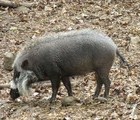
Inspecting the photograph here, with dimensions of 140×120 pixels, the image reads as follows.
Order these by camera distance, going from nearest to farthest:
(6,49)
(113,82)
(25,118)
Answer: (25,118) < (113,82) < (6,49)

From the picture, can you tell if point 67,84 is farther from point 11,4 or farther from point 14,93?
point 11,4

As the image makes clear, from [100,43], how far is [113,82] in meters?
1.58

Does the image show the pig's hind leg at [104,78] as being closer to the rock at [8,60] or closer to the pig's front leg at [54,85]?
the pig's front leg at [54,85]

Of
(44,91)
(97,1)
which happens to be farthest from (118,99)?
(97,1)

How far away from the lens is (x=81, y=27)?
503 inches

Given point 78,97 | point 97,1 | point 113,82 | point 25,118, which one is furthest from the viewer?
point 97,1

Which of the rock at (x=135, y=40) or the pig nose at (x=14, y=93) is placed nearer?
the pig nose at (x=14, y=93)

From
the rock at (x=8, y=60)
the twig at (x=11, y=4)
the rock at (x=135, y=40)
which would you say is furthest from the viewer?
the twig at (x=11, y=4)

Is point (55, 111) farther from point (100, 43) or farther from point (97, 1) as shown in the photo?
point (97, 1)

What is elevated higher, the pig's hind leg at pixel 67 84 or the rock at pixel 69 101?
the pig's hind leg at pixel 67 84

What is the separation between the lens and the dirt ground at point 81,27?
7.34 m

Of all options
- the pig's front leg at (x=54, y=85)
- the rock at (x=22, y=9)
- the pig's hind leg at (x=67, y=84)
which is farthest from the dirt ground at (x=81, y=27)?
the pig's hind leg at (x=67, y=84)

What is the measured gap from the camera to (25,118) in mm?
7523

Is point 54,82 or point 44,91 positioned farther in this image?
point 44,91
